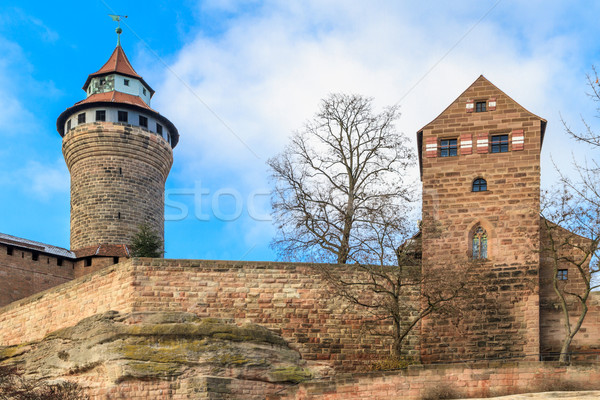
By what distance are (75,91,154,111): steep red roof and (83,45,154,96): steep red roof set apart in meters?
1.18

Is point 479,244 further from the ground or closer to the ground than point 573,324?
further from the ground

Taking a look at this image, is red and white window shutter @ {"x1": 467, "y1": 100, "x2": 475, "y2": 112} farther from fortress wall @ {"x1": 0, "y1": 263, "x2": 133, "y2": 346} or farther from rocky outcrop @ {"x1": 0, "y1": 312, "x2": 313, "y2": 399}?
fortress wall @ {"x1": 0, "y1": 263, "x2": 133, "y2": 346}

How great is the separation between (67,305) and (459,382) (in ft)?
40.8

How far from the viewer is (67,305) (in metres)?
28.7

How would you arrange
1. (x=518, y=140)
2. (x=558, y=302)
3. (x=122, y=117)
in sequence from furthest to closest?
1. (x=122, y=117)
2. (x=518, y=140)
3. (x=558, y=302)

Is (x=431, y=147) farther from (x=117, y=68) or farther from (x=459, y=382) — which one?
(x=117, y=68)

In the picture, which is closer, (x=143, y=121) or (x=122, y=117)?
(x=122, y=117)

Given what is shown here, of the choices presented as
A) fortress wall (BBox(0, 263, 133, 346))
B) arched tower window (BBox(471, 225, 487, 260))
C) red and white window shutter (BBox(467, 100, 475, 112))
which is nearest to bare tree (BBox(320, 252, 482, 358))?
arched tower window (BBox(471, 225, 487, 260))

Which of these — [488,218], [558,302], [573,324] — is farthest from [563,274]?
[488,218]

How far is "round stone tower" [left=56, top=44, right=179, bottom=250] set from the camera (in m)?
43.3

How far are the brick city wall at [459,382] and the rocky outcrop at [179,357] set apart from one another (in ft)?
6.32

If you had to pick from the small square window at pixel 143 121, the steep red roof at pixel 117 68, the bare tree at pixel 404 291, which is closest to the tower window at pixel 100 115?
the small square window at pixel 143 121

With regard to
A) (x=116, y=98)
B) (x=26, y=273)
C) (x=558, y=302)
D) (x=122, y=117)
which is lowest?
(x=558, y=302)

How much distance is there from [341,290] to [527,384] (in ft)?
19.8
